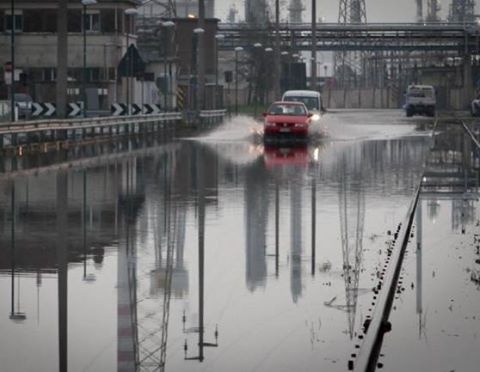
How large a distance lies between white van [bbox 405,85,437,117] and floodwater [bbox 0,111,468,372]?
222 feet

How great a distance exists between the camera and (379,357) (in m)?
10.6

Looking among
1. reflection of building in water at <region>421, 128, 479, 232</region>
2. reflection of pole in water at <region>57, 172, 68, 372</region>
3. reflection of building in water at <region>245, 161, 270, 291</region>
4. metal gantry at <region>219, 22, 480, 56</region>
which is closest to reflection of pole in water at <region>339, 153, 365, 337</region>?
reflection of building in water at <region>245, 161, 270, 291</region>

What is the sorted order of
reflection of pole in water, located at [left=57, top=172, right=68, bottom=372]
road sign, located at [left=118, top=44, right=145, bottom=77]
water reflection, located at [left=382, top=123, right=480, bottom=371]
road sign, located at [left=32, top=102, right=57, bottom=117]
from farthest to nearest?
road sign, located at [left=118, top=44, right=145, bottom=77]
road sign, located at [left=32, top=102, right=57, bottom=117]
reflection of pole in water, located at [left=57, top=172, right=68, bottom=372]
water reflection, located at [left=382, top=123, right=480, bottom=371]

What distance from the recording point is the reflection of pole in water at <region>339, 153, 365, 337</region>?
13742 mm

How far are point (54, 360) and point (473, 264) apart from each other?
6967 mm

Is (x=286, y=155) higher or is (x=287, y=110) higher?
(x=287, y=110)

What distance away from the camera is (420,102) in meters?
99.1

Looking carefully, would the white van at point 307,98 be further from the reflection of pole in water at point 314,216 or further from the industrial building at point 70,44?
the reflection of pole in water at point 314,216

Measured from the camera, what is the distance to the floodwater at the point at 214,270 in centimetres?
1098

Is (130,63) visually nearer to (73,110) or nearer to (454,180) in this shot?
(73,110)

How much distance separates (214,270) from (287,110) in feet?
126

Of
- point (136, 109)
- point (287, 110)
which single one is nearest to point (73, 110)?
point (136, 109)

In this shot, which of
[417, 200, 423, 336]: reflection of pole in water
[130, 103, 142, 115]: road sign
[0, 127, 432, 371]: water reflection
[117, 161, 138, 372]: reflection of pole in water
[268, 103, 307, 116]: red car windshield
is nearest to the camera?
[117, 161, 138, 372]: reflection of pole in water

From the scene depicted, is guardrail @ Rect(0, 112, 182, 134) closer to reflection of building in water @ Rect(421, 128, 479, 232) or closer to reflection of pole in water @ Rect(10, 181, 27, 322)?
reflection of building in water @ Rect(421, 128, 479, 232)
